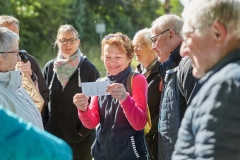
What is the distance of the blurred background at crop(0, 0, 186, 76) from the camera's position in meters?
29.6

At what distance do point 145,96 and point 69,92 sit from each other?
1648 millimetres

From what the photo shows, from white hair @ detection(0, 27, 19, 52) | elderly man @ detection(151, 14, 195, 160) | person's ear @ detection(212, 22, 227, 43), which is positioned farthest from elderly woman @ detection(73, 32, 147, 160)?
person's ear @ detection(212, 22, 227, 43)

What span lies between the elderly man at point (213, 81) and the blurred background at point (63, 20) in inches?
938

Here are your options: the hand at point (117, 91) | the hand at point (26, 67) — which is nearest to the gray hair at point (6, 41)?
the hand at point (117, 91)

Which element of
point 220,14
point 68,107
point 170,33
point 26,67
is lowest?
point 68,107

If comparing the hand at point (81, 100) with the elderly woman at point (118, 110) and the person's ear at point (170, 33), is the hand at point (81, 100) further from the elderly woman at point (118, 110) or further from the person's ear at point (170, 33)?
the person's ear at point (170, 33)

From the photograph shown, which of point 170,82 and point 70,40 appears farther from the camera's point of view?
point 70,40

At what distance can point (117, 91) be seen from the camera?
3.64 m

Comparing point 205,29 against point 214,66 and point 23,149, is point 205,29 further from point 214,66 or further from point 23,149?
point 23,149

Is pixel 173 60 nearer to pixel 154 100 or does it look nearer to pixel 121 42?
pixel 121 42

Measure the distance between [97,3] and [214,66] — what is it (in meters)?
35.5

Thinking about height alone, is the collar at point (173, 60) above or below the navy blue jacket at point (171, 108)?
above

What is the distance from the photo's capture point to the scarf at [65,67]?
17.4ft

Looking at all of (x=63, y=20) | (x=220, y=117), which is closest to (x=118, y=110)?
(x=220, y=117)
